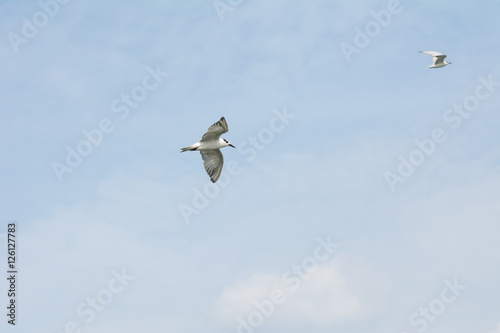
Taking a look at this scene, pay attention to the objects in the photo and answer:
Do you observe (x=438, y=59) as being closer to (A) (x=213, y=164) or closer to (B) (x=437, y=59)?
(B) (x=437, y=59)

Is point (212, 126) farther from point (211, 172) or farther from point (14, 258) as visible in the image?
point (14, 258)

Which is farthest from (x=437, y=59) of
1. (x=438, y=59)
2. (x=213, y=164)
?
(x=213, y=164)

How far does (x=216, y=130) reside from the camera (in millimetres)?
38812

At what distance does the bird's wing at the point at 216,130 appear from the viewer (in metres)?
38.0

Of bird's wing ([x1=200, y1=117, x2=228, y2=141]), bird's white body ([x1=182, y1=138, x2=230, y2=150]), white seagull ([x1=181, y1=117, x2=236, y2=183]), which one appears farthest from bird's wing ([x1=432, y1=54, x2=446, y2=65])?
bird's wing ([x1=200, y1=117, x2=228, y2=141])

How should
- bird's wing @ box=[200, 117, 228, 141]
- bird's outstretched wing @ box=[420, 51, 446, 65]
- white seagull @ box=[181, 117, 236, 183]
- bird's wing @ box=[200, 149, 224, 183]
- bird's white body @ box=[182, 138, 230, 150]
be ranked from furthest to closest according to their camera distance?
1. bird's outstretched wing @ box=[420, 51, 446, 65]
2. bird's wing @ box=[200, 149, 224, 183]
3. bird's white body @ box=[182, 138, 230, 150]
4. white seagull @ box=[181, 117, 236, 183]
5. bird's wing @ box=[200, 117, 228, 141]

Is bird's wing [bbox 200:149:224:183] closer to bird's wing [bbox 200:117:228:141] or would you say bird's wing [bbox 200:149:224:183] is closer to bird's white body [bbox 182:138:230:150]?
bird's white body [bbox 182:138:230:150]

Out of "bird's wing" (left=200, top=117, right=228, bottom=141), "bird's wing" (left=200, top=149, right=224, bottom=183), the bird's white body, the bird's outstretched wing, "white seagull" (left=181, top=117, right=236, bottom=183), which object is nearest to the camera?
"bird's wing" (left=200, top=117, right=228, bottom=141)

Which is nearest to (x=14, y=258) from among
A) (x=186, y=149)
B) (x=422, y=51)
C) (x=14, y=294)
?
(x=14, y=294)

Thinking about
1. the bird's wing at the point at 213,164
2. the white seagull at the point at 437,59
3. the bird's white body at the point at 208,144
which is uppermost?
the white seagull at the point at 437,59

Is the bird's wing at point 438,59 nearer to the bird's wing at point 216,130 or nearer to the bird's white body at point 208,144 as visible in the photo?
the bird's white body at point 208,144

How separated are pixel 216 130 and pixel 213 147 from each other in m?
2.02

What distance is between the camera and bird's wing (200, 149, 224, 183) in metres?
41.2

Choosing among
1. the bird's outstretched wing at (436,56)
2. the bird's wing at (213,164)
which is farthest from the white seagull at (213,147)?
the bird's outstretched wing at (436,56)
